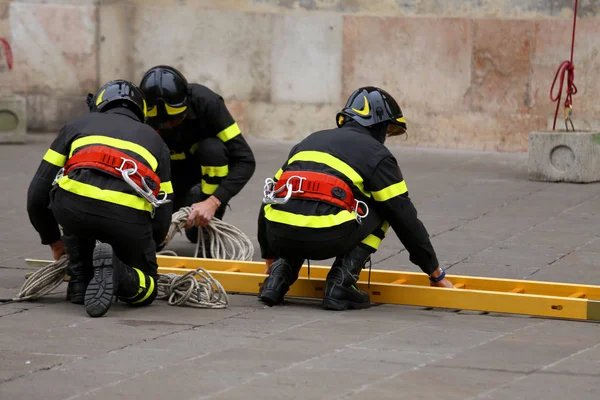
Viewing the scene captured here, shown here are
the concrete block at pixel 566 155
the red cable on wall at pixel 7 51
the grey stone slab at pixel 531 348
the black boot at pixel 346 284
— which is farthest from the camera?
the red cable on wall at pixel 7 51

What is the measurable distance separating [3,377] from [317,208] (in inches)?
80.3

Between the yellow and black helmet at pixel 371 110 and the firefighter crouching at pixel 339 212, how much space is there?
13 cm

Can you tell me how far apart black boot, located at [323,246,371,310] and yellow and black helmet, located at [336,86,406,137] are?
2.37ft

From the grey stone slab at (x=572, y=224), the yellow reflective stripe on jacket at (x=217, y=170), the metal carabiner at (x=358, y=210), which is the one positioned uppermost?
the metal carabiner at (x=358, y=210)

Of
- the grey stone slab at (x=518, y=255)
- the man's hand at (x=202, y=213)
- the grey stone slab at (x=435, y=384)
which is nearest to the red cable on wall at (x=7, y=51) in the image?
the man's hand at (x=202, y=213)

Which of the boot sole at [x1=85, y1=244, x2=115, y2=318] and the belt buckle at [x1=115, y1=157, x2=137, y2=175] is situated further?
the belt buckle at [x1=115, y1=157, x2=137, y2=175]

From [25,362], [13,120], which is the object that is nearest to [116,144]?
[25,362]

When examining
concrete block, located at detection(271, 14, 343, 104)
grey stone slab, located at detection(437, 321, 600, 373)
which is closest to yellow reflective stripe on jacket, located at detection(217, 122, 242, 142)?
grey stone slab, located at detection(437, 321, 600, 373)

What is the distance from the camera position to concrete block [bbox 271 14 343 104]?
13805mm

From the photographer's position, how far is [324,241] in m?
6.18

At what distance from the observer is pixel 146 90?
7535 millimetres

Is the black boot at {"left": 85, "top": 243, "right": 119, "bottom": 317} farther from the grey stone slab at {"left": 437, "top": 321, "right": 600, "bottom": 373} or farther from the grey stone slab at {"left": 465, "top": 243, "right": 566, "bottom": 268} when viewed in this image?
the grey stone slab at {"left": 465, "top": 243, "right": 566, "bottom": 268}

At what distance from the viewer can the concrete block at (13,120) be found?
13383 mm

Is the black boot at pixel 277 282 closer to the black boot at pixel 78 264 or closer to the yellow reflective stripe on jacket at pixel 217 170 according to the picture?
the black boot at pixel 78 264
